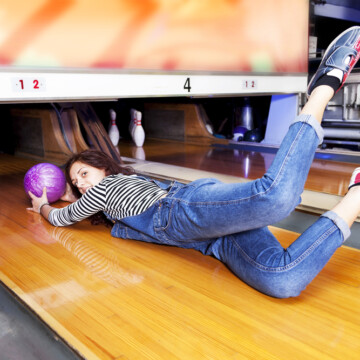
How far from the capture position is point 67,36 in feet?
6.09

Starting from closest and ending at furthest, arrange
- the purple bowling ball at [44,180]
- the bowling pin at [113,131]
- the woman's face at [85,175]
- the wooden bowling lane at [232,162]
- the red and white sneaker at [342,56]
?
the red and white sneaker at [342,56]
the woman's face at [85,175]
the purple bowling ball at [44,180]
the wooden bowling lane at [232,162]
the bowling pin at [113,131]

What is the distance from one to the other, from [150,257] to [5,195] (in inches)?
49.4

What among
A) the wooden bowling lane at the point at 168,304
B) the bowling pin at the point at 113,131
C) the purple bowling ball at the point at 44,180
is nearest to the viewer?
the wooden bowling lane at the point at 168,304

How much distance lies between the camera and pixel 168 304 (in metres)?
1.15

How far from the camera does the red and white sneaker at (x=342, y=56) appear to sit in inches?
58.2

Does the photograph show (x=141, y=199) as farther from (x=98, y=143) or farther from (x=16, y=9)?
(x=98, y=143)

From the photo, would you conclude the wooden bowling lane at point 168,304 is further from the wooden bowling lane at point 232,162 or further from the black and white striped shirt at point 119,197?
the wooden bowling lane at point 232,162

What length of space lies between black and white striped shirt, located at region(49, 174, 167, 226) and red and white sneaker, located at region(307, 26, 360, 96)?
676 millimetres

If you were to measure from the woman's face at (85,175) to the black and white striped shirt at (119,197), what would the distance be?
10 cm

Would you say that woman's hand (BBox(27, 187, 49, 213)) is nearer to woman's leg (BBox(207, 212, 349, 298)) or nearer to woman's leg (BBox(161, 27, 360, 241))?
woman's leg (BBox(161, 27, 360, 241))

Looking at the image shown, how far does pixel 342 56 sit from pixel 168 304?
105 cm

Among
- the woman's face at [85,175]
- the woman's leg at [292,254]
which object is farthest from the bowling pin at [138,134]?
the woman's leg at [292,254]

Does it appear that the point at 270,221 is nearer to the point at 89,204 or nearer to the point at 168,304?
the point at 168,304

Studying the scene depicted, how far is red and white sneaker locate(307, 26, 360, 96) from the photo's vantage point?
1479 millimetres
